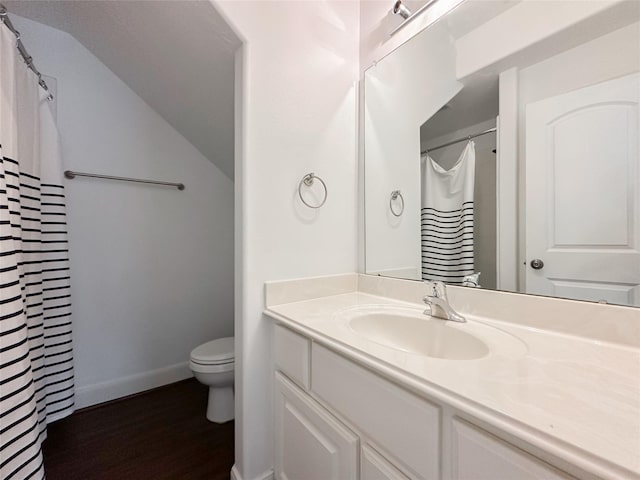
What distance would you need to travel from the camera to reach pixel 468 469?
50 centimetres

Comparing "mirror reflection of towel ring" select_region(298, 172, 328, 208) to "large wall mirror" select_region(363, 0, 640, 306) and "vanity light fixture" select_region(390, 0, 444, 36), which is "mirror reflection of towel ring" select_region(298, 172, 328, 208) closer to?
"large wall mirror" select_region(363, 0, 640, 306)

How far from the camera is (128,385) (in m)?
1.84

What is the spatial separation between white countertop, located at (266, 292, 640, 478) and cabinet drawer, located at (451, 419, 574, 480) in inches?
2.4

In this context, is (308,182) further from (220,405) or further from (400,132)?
(220,405)

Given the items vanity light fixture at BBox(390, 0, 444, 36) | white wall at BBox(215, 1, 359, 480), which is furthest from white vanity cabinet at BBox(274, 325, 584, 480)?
vanity light fixture at BBox(390, 0, 444, 36)

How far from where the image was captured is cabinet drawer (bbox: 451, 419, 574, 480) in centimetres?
41

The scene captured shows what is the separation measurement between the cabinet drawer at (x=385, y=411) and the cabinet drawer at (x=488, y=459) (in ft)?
0.13

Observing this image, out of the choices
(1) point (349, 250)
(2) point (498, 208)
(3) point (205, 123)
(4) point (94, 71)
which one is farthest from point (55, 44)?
(2) point (498, 208)

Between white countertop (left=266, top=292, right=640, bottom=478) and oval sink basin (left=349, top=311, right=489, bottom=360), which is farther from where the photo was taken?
oval sink basin (left=349, top=311, right=489, bottom=360)

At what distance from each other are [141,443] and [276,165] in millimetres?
1593

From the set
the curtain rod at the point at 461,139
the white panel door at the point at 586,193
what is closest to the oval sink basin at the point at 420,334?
the white panel door at the point at 586,193

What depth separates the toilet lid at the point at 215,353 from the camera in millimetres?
1546

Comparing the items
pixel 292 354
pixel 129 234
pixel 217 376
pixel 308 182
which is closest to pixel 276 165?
pixel 308 182

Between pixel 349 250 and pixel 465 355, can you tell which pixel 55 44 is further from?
pixel 465 355
